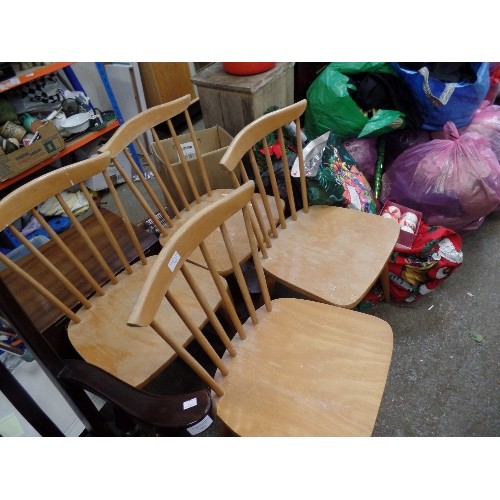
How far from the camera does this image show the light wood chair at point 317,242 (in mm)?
1078

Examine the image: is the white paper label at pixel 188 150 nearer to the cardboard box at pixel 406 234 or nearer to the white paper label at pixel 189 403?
the cardboard box at pixel 406 234

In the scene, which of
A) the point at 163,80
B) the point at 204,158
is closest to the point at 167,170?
the point at 204,158

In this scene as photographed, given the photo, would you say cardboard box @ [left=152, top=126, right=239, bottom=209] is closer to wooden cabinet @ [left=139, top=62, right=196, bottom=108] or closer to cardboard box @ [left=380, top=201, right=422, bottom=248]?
cardboard box @ [left=380, top=201, right=422, bottom=248]

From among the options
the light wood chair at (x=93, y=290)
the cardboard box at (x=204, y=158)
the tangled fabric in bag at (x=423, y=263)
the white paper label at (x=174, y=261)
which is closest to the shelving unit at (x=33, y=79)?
the cardboard box at (x=204, y=158)

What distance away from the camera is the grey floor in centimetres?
120

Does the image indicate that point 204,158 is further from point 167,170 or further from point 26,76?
point 26,76

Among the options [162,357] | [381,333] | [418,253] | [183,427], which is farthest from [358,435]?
[418,253]

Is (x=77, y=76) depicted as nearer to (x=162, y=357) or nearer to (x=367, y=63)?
(x=367, y=63)

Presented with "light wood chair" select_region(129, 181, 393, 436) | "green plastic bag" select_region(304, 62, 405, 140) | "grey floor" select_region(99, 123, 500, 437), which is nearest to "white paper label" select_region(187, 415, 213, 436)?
"light wood chair" select_region(129, 181, 393, 436)

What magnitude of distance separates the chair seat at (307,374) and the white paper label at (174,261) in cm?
37

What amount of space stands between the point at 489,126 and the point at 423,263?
2.82ft

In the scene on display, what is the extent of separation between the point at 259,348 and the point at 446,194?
114 cm

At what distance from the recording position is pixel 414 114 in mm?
1762

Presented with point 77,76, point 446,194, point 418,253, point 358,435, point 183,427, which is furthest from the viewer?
point 77,76
